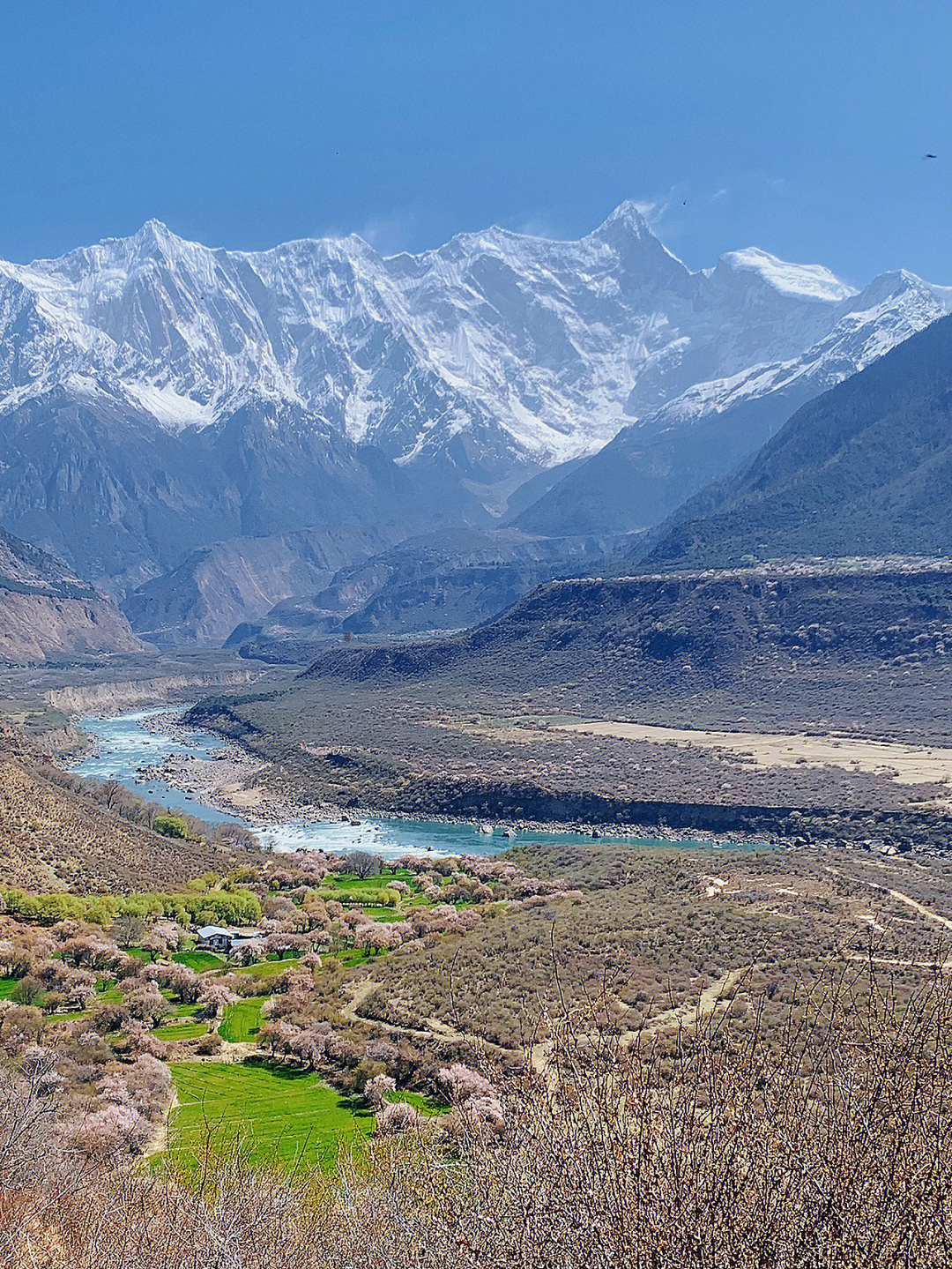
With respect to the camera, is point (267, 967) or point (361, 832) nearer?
point (267, 967)

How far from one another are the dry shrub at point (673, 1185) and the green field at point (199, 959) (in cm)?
3015

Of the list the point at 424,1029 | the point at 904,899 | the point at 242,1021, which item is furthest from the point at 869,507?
the point at 242,1021

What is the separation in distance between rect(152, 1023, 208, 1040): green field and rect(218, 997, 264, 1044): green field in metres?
0.60

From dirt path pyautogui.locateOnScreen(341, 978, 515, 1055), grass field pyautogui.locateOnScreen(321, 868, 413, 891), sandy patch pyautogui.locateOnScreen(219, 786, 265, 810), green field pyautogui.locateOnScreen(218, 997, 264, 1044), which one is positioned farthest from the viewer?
sandy patch pyautogui.locateOnScreen(219, 786, 265, 810)

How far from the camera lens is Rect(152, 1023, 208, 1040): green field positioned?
3312cm

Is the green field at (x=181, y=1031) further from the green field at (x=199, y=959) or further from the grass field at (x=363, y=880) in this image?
the grass field at (x=363, y=880)

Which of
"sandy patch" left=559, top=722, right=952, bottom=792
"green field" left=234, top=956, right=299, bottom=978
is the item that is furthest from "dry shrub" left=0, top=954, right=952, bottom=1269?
"sandy patch" left=559, top=722, right=952, bottom=792

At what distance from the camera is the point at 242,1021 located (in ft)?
117

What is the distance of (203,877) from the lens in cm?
5950

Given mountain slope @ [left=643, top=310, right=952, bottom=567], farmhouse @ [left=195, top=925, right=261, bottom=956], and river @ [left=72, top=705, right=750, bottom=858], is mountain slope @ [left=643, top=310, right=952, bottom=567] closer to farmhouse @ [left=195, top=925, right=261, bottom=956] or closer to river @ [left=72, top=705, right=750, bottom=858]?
river @ [left=72, top=705, right=750, bottom=858]

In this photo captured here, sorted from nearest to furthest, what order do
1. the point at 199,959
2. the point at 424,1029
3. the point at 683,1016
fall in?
the point at 683,1016, the point at 424,1029, the point at 199,959

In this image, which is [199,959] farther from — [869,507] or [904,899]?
[869,507]

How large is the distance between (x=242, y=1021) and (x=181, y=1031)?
2263mm

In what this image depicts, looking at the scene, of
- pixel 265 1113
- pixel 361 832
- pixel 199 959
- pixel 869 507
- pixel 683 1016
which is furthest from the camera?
pixel 869 507
